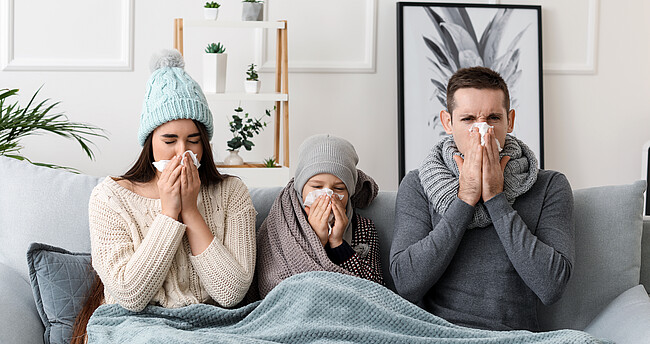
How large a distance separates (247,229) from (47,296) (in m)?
0.53

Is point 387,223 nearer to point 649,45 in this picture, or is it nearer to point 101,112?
point 101,112

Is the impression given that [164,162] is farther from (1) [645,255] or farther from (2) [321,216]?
(1) [645,255]

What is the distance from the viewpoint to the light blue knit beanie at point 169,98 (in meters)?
1.91

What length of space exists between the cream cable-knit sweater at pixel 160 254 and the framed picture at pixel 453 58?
75.5 inches

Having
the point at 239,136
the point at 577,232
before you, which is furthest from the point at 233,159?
the point at 577,232

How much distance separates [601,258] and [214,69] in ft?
6.15

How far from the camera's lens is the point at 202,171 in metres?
2.03

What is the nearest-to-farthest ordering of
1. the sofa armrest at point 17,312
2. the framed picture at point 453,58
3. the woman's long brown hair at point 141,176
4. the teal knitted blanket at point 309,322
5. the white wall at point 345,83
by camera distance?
the teal knitted blanket at point 309,322, the sofa armrest at point 17,312, the woman's long brown hair at point 141,176, the white wall at point 345,83, the framed picture at point 453,58

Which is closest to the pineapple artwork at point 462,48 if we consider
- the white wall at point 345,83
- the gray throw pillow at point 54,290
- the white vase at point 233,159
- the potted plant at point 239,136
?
the white wall at point 345,83

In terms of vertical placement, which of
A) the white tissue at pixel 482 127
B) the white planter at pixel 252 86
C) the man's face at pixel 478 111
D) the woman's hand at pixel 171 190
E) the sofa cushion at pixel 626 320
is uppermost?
the white planter at pixel 252 86

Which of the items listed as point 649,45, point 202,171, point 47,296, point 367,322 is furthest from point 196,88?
point 649,45

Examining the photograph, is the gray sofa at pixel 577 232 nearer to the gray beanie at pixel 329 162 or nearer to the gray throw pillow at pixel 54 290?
the gray throw pillow at pixel 54 290

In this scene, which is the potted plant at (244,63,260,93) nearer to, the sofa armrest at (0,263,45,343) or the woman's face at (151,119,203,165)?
the woman's face at (151,119,203,165)

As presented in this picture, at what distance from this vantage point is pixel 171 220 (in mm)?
1836
